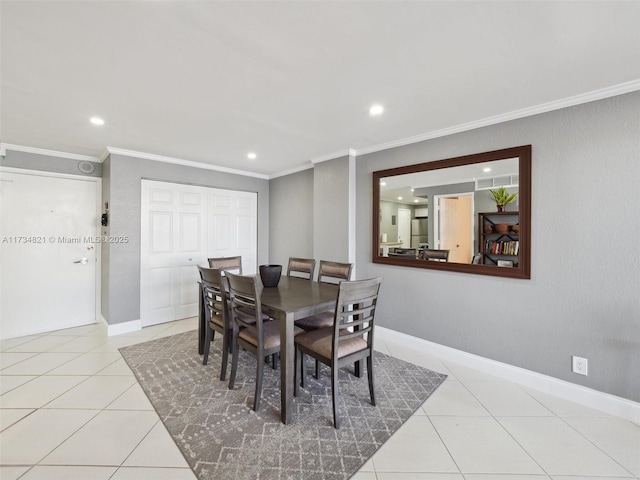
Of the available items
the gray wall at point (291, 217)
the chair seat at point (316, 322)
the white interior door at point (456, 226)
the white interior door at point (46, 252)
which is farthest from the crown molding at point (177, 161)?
the white interior door at point (456, 226)

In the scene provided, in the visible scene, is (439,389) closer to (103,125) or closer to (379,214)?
(379,214)

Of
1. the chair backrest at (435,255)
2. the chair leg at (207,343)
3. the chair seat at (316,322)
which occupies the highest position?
the chair backrest at (435,255)

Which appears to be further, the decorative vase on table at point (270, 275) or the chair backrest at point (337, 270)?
the chair backrest at point (337, 270)

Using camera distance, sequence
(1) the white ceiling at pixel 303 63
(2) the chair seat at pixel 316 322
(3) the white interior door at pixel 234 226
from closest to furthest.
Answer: (1) the white ceiling at pixel 303 63, (2) the chair seat at pixel 316 322, (3) the white interior door at pixel 234 226

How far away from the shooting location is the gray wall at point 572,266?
202 cm

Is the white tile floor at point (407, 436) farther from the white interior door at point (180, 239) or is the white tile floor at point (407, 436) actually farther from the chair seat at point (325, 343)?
the white interior door at point (180, 239)

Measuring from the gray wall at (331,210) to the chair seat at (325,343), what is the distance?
1589mm

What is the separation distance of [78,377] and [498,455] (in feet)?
10.8

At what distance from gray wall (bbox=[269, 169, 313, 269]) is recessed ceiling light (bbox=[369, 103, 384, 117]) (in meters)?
2.04

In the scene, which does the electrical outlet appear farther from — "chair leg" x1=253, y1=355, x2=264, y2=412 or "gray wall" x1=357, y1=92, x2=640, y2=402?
"chair leg" x1=253, y1=355, x2=264, y2=412

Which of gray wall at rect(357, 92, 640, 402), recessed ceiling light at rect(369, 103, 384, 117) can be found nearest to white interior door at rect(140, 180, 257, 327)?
recessed ceiling light at rect(369, 103, 384, 117)

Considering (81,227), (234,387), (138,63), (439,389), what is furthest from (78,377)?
(439,389)

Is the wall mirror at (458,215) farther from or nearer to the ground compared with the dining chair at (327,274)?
farther from the ground

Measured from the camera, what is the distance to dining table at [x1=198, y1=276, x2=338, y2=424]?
6.22 ft
